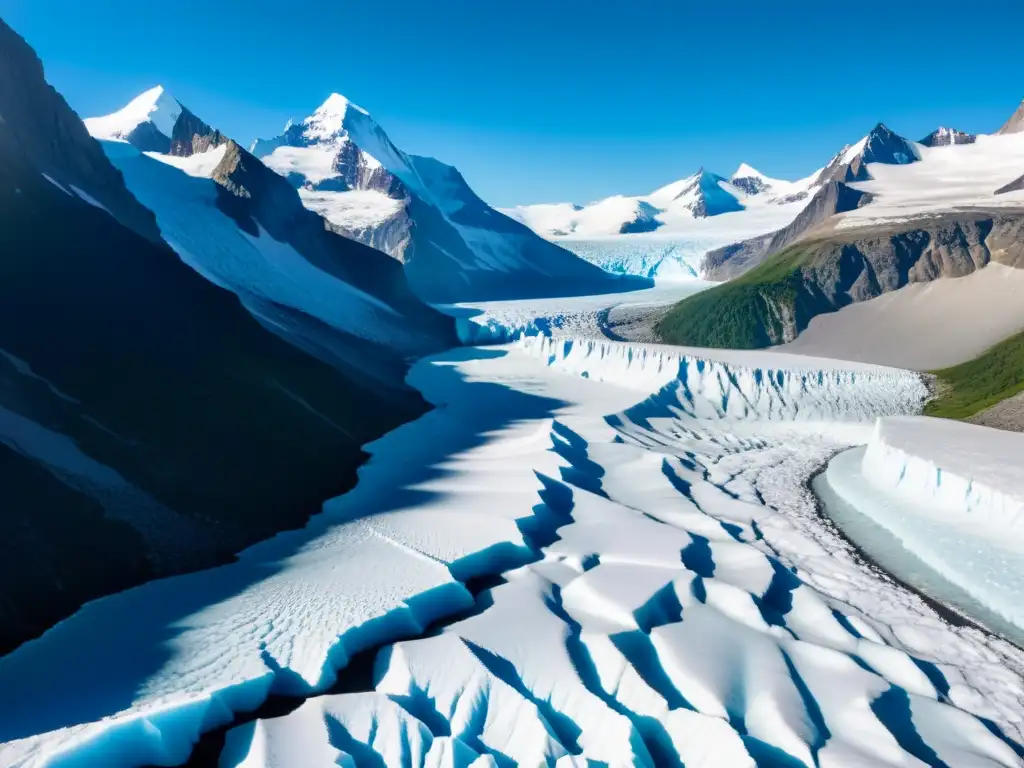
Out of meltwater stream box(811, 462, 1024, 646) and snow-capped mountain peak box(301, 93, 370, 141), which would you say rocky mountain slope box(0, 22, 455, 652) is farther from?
snow-capped mountain peak box(301, 93, 370, 141)

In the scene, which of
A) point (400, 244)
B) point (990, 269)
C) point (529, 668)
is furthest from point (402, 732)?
point (400, 244)

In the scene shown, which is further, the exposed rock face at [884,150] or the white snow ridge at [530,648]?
the exposed rock face at [884,150]

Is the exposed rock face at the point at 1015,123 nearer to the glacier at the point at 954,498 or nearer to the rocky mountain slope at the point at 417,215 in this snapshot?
the rocky mountain slope at the point at 417,215

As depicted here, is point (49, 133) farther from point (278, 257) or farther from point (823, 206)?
point (823, 206)

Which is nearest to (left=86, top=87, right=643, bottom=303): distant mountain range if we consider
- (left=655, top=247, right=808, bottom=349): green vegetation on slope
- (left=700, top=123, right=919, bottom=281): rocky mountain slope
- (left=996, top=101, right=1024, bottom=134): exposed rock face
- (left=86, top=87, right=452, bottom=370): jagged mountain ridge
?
(left=700, top=123, right=919, bottom=281): rocky mountain slope

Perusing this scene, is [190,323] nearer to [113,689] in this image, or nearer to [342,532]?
[342,532]

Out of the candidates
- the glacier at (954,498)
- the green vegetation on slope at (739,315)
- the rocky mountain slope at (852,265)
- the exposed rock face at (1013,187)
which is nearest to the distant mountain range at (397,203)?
the green vegetation on slope at (739,315)
